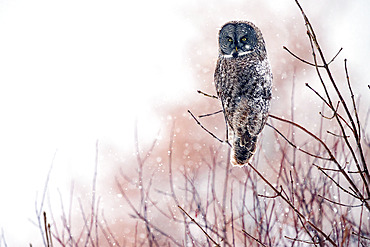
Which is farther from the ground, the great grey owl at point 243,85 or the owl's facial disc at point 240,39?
the owl's facial disc at point 240,39

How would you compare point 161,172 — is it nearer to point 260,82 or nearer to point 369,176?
point 260,82

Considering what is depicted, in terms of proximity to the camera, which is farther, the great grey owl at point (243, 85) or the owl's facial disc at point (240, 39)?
the owl's facial disc at point (240, 39)

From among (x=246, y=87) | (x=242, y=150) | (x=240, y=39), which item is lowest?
(x=242, y=150)

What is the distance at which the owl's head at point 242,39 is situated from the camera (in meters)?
2.58

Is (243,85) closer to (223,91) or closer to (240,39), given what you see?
(223,91)

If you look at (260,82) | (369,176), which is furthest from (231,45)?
(369,176)

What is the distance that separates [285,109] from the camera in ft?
33.6

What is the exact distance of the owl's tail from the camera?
8.18ft

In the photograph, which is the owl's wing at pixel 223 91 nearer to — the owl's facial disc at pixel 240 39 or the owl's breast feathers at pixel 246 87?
the owl's breast feathers at pixel 246 87

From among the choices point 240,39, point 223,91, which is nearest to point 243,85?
point 223,91

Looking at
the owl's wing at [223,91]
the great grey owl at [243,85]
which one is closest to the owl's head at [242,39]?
the great grey owl at [243,85]

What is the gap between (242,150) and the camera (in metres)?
2.51

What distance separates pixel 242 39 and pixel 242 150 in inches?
28.5

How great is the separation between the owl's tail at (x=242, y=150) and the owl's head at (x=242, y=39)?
0.56m
